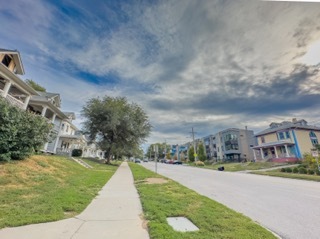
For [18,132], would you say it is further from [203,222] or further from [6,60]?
[6,60]

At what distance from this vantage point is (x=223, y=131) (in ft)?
181

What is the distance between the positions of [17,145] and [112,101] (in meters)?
17.0

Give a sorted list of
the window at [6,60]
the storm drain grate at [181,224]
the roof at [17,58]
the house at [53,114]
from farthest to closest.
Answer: the house at [53,114] → the window at [6,60] → the roof at [17,58] → the storm drain grate at [181,224]

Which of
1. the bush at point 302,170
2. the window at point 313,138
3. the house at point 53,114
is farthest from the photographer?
the window at point 313,138

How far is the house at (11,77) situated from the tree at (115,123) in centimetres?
812

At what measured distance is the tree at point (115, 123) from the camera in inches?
943

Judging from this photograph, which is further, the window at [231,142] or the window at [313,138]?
the window at [231,142]

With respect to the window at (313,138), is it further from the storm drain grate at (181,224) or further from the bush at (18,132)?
the bush at (18,132)

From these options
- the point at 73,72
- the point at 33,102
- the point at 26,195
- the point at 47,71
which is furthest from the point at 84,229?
the point at 33,102

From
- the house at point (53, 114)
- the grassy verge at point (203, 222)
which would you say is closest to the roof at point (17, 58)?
the house at point (53, 114)

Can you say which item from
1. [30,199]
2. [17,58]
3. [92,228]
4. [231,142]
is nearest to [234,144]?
[231,142]

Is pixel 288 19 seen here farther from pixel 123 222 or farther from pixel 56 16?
pixel 123 222

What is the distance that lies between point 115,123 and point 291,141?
97.0 ft

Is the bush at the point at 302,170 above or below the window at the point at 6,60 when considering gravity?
below
